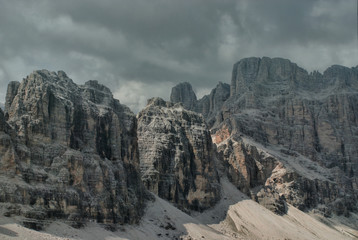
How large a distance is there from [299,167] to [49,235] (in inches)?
5179

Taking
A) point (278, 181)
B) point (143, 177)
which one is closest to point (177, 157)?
point (143, 177)

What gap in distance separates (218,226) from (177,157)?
81.3ft

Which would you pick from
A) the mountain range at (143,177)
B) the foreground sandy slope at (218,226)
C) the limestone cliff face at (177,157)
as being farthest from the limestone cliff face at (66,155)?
the limestone cliff face at (177,157)

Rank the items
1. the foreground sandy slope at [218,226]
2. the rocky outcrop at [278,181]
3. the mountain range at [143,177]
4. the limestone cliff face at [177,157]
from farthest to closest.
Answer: the rocky outcrop at [278,181]
the limestone cliff face at [177,157]
the mountain range at [143,177]
the foreground sandy slope at [218,226]

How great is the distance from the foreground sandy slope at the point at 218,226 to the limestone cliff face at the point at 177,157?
6236 mm

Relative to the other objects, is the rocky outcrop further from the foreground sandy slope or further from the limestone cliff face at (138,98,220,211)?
the limestone cliff face at (138,98,220,211)

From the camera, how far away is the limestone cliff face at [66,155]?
285 ft

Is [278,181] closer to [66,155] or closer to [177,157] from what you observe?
[177,157]

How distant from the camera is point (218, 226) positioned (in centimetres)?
13038

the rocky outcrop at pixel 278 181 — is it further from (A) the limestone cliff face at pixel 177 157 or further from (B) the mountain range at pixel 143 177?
(A) the limestone cliff face at pixel 177 157

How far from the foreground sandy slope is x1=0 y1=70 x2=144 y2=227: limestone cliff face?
3.90 metres

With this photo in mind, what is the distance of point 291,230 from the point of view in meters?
133

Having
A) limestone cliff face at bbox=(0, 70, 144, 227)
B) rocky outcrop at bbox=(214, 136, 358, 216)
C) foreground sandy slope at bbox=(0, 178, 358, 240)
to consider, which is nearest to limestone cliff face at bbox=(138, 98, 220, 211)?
foreground sandy slope at bbox=(0, 178, 358, 240)

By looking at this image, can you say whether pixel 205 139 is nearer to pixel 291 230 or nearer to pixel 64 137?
pixel 291 230
